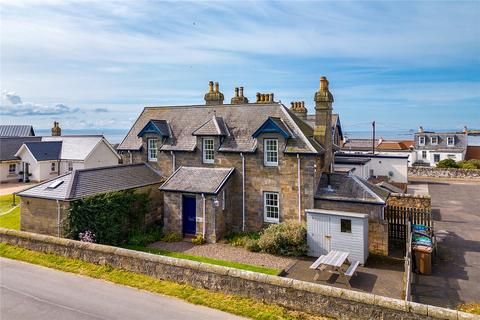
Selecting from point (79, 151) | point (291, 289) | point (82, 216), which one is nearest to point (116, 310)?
point (291, 289)

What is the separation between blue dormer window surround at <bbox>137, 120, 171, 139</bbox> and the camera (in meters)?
24.6

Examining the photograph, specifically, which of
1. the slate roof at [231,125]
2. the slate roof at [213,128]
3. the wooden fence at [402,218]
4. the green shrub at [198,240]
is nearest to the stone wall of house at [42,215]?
the green shrub at [198,240]

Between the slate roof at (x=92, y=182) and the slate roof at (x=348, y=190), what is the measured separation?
1123 cm

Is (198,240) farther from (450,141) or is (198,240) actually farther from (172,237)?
(450,141)

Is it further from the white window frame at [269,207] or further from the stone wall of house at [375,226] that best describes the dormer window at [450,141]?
the white window frame at [269,207]

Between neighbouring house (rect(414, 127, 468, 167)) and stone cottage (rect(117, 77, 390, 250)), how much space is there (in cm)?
4506

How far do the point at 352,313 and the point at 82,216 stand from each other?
47.3 ft

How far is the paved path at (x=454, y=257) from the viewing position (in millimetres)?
13336

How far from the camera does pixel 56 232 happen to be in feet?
61.9

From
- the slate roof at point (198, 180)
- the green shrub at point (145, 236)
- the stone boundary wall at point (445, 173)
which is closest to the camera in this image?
the green shrub at point (145, 236)

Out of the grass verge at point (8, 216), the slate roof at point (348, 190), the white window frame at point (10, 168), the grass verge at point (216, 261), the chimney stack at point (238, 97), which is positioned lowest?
the grass verge at point (216, 261)

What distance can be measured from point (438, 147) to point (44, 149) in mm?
61865

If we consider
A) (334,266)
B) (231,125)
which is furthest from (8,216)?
(334,266)

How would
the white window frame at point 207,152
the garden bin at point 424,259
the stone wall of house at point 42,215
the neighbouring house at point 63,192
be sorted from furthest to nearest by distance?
the white window frame at point 207,152
the neighbouring house at point 63,192
the stone wall of house at point 42,215
the garden bin at point 424,259
